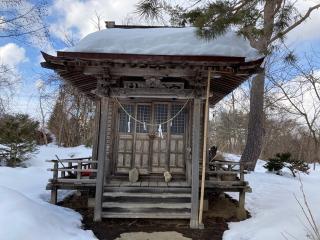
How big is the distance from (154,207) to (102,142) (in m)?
2.05

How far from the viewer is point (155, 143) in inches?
430

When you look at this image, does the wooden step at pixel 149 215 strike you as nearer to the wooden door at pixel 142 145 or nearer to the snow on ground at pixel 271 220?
the snow on ground at pixel 271 220

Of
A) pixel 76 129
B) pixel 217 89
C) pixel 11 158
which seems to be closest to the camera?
pixel 217 89

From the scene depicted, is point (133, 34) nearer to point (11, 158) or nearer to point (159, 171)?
point (159, 171)

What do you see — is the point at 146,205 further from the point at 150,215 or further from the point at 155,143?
the point at 155,143

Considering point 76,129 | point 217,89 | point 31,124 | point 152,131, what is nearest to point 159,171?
point 152,131

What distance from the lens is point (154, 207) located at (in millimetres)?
9164

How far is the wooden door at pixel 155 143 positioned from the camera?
35.7 ft

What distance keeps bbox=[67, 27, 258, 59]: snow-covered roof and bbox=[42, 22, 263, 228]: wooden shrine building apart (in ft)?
0.08

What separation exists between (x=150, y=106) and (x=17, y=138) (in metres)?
9.57

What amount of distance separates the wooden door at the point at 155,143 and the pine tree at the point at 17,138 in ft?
29.0

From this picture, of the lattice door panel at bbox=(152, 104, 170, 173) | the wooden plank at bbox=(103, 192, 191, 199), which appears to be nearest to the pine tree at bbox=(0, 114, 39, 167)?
the lattice door panel at bbox=(152, 104, 170, 173)

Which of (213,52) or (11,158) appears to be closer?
(213,52)

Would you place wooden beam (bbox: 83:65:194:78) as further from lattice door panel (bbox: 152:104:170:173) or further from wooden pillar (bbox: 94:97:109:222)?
lattice door panel (bbox: 152:104:170:173)
